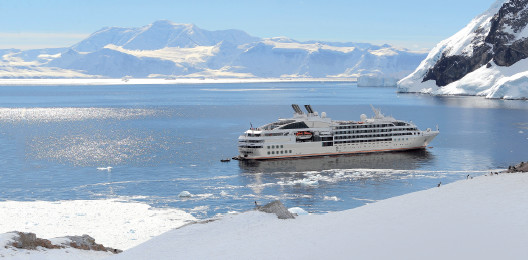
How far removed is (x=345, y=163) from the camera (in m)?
94.9

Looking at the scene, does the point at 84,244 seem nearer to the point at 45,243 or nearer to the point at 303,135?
the point at 45,243

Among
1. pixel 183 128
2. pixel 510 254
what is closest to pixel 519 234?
pixel 510 254

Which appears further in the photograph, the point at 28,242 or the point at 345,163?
the point at 345,163

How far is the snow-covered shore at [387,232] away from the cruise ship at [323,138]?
66.4 m

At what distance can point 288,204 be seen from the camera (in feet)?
204

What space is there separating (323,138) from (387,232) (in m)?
78.3

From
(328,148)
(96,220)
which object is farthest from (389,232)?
(328,148)

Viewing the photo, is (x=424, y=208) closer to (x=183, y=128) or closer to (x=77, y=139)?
(x=77, y=139)

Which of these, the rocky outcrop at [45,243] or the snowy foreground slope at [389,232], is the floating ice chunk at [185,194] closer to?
the rocky outcrop at [45,243]

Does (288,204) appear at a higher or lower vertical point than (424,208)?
lower

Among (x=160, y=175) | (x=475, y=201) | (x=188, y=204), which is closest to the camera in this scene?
(x=475, y=201)

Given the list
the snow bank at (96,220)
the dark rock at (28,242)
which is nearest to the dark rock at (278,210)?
the dark rock at (28,242)

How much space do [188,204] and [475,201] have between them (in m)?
37.4

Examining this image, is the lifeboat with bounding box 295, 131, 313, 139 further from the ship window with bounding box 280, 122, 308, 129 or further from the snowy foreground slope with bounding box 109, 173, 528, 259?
the snowy foreground slope with bounding box 109, 173, 528, 259
